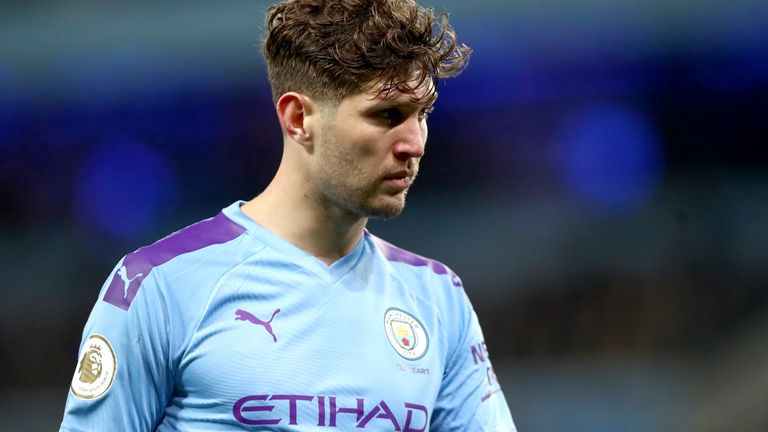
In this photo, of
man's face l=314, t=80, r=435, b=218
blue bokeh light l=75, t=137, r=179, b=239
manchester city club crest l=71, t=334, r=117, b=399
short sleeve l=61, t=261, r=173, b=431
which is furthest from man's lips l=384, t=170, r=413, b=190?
blue bokeh light l=75, t=137, r=179, b=239

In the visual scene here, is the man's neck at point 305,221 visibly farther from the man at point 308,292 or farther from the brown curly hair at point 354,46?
the brown curly hair at point 354,46

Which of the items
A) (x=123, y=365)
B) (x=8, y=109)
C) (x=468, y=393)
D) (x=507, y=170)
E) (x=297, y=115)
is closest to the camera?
(x=123, y=365)

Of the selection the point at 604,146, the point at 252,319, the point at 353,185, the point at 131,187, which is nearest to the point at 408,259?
the point at 353,185

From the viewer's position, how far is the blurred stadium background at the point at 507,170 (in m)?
5.07

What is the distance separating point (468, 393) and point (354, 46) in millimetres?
783

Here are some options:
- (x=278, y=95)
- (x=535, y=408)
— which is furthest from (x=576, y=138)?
(x=278, y=95)

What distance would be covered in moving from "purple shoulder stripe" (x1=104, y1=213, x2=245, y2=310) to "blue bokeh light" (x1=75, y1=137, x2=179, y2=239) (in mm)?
3323

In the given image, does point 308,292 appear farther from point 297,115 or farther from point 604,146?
point 604,146

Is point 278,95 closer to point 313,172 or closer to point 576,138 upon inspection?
point 313,172

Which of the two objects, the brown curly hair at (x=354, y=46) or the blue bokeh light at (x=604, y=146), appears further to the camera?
the blue bokeh light at (x=604, y=146)

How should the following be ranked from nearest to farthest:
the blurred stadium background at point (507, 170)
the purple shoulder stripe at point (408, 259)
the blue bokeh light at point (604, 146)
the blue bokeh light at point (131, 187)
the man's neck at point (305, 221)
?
the man's neck at point (305, 221)
the purple shoulder stripe at point (408, 259)
the blurred stadium background at point (507, 170)
the blue bokeh light at point (604, 146)
the blue bokeh light at point (131, 187)

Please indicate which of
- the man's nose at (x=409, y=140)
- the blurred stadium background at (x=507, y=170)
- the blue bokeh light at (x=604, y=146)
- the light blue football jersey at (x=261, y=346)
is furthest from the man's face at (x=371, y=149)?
the blue bokeh light at (x=604, y=146)

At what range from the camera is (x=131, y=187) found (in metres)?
5.38

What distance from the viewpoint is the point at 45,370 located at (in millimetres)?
5254
